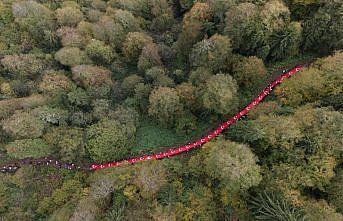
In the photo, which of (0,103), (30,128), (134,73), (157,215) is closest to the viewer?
(157,215)

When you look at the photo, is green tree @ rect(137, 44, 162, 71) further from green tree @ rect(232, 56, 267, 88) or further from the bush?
the bush

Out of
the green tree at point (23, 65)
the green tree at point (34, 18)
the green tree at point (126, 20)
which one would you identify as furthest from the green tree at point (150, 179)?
the green tree at point (34, 18)

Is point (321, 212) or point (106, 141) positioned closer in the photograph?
point (321, 212)

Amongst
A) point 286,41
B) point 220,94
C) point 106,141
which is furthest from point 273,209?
point 286,41

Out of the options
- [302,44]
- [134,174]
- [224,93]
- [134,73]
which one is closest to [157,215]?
[134,174]

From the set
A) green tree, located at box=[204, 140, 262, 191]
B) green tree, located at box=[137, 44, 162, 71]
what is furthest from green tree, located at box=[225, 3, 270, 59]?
green tree, located at box=[204, 140, 262, 191]

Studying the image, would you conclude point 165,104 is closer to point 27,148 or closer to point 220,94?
point 220,94

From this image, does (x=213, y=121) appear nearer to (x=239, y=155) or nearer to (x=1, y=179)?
(x=239, y=155)
